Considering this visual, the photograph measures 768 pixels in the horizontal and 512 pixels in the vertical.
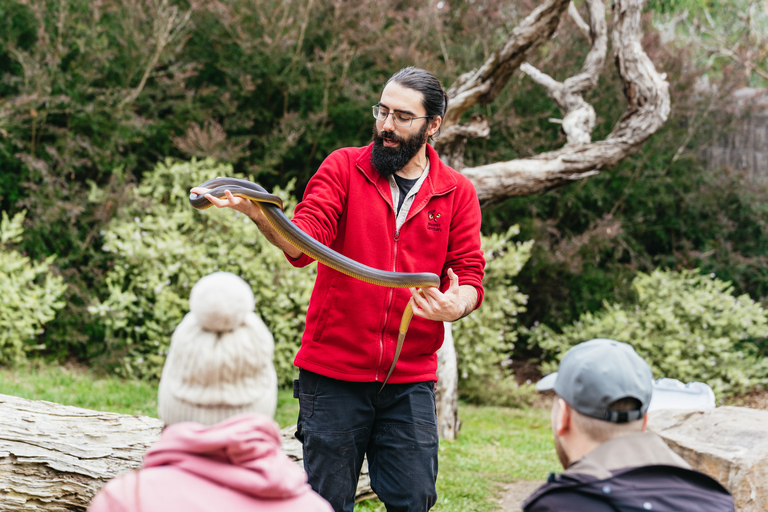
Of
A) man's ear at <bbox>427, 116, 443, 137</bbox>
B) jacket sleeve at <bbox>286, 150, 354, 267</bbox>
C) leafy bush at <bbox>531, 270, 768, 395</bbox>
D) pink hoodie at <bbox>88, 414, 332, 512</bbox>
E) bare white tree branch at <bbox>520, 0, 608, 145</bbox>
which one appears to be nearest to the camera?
pink hoodie at <bbox>88, 414, 332, 512</bbox>

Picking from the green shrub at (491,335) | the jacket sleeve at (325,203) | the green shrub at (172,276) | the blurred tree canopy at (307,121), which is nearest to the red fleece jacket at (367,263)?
the jacket sleeve at (325,203)

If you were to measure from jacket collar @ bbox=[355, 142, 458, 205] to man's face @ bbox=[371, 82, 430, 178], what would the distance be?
30mm

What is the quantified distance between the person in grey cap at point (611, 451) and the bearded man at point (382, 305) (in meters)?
0.97

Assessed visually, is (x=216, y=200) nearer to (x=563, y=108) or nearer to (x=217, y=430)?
(x=217, y=430)

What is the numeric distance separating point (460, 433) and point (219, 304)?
5557 mm

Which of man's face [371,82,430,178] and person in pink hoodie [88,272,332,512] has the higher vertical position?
man's face [371,82,430,178]

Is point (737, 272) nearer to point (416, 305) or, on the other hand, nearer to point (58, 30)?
point (416, 305)

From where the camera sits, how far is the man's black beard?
282cm

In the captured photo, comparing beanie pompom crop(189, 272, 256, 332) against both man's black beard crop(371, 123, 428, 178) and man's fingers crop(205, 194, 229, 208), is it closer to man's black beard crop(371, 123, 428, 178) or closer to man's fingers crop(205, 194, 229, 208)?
man's fingers crop(205, 194, 229, 208)

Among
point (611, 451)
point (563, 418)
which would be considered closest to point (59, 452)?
point (563, 418)

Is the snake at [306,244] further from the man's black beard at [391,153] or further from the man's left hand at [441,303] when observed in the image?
the man's black beard at [391,153]

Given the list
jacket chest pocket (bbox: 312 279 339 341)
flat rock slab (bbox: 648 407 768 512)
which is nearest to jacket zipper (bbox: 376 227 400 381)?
jacket chest pocket (bbox: 312 279 339 341)

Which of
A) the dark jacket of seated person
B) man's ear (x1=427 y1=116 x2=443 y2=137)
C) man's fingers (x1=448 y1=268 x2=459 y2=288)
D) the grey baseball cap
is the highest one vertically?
man's ear (x1=427 y1=116 x2=443 y2=137)

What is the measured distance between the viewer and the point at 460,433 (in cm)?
652
